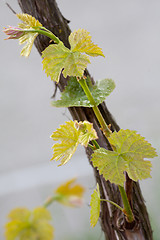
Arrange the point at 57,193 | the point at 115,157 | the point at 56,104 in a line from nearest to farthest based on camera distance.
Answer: the point at 57,193 → the point at 115,157 → the point at 56,104

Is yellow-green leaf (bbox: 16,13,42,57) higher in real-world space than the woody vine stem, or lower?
higher

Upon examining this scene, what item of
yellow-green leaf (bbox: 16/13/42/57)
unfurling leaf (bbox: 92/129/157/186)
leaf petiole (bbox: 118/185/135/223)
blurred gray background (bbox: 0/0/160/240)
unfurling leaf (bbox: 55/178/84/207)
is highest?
blurred gray background (bbox: 0/0/160/240)

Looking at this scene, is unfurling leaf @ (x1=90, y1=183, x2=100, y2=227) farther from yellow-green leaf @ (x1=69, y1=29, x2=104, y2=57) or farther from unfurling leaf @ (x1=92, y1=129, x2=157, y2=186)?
yellow-green leaf @ (x1=69, y1=29, x2=104, y2=57)

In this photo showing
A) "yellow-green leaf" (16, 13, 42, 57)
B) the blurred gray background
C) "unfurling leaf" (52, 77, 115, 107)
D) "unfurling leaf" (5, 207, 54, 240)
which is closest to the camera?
"unfurling leaf" (5, 207, 54, 240)

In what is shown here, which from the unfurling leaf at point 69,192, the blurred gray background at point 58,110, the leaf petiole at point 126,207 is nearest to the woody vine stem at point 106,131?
the leaf petiole at point 126,207

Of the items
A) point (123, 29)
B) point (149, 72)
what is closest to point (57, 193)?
point (123, 29)

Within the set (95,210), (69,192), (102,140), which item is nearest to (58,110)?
(102,140)

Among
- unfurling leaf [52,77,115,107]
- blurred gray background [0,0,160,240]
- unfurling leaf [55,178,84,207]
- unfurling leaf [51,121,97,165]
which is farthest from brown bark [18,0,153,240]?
blurred gray background [0,0,160,240]

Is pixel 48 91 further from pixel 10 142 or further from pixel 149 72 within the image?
pixel 149 72
